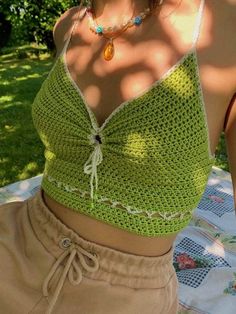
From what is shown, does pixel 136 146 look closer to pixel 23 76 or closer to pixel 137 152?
pixel 137 152

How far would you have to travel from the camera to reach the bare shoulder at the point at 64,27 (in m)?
1.58

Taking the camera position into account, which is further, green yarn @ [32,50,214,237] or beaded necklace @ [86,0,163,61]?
beaded necklace @ [86,0,163,61]

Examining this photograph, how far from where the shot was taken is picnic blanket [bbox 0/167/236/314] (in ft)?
7.50

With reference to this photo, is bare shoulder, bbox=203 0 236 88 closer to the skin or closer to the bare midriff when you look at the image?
the skin

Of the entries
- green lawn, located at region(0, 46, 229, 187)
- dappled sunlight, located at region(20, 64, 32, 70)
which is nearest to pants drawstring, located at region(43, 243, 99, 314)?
green lawn, located at region(0, 46, 229, 187)

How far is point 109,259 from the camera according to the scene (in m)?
1.33

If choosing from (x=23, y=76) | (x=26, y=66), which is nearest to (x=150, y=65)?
(x=23, y=76)

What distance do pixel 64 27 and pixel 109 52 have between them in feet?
1.03

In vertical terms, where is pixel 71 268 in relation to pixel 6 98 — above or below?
above

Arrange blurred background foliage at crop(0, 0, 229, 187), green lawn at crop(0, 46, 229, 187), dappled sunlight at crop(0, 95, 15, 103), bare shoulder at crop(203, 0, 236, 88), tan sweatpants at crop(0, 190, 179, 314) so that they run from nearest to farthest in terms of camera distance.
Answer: bare shoulder at crop(203, 0, 236, 88)
tan sweatpants at crop(0, 190, 179, 314)
green lawn at crop(0, 46, 229, 187)
blurred background foliage at crop(0, 0, 229, 187)
dappled sunlight at crop(0, 95, 15, 103)

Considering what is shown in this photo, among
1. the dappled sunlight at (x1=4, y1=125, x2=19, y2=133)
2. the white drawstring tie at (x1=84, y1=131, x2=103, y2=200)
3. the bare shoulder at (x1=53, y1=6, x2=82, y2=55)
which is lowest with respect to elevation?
the dappled sunlight at (x1=4, y1=125, x2=19, y2=133)

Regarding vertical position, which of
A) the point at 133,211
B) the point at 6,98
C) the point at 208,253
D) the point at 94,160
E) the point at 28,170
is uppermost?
the point at 94,160

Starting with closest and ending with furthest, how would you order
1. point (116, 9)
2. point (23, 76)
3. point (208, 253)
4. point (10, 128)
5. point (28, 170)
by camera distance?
point (116, 9) < point (208, 253) < point (28, 170) < point (10, 128) < point (23, 76)

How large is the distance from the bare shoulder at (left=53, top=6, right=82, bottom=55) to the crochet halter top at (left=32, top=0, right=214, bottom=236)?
0.23 m
